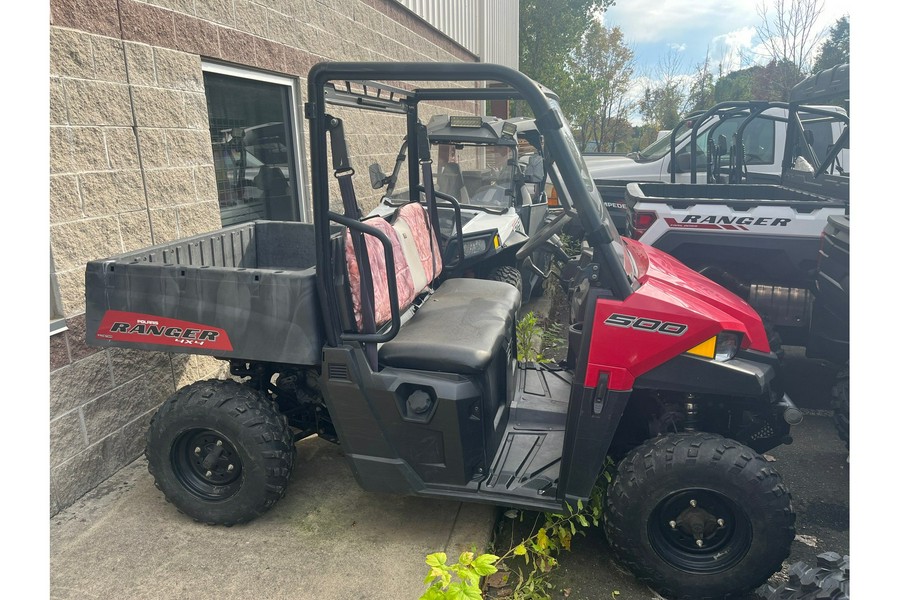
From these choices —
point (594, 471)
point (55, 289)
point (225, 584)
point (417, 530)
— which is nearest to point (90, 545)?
point (225, 584)

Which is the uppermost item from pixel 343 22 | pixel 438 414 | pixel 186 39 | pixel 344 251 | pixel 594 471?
pixel 343 22

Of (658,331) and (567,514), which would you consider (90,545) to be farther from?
(658,331)

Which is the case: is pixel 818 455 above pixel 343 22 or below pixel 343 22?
below

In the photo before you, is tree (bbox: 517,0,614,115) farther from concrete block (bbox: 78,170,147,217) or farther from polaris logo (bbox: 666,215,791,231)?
concrete block (bbox: 78,170,147,217)

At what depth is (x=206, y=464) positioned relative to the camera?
10.4 feet

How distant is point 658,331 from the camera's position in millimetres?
2623

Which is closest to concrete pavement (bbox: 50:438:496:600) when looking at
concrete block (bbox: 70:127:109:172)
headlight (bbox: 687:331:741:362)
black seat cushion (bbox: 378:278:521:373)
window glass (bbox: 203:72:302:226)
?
black seat cushion (bbox: 378:278:521:373)

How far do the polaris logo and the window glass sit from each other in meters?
3.45

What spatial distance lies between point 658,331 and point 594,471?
0.68 m

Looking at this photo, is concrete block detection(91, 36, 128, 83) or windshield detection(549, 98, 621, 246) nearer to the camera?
windshield detection(549, 98, 621, 246)

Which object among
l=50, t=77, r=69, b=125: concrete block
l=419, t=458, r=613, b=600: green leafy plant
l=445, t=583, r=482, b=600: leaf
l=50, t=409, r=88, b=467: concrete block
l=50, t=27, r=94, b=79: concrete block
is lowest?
l=419, t=458, r=613, b=600: green leafy plant

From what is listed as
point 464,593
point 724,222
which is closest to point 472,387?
A: point 464,593

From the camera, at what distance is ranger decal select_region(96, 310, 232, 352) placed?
2.99 metres

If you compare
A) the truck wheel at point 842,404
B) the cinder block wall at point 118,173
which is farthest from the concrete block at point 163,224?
the truck wheel at point 842,404
